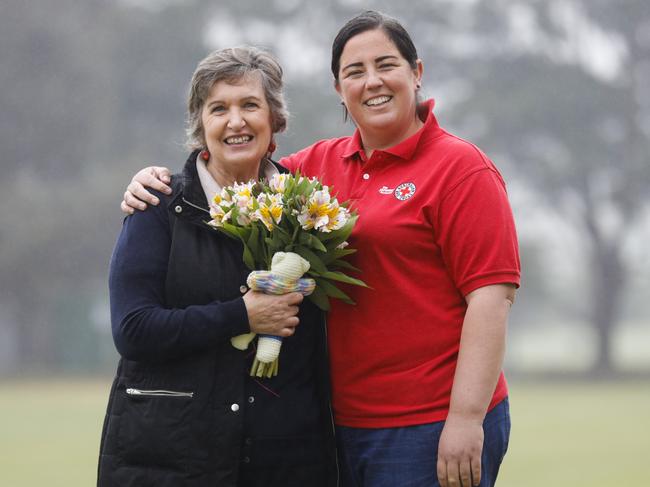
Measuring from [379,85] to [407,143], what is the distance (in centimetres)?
26

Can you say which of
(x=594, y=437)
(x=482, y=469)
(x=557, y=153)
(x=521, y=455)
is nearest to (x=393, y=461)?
(x=482, y=469)

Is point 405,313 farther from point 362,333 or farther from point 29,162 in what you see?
point 29,162

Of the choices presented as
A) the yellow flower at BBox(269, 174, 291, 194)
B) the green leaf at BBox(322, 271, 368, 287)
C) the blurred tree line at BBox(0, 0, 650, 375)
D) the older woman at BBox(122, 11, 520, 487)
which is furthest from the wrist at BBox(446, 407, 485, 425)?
the blurred tree line at BBox(0, 0, 650, 375)

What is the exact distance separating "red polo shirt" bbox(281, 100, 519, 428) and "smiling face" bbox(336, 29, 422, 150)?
0.34ft

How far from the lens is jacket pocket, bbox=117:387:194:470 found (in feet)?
12.8

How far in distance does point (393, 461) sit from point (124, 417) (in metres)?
1.04

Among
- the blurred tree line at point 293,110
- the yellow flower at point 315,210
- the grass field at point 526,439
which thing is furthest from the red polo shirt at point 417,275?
the blurred tree line at point 293,110

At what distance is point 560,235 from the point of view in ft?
138

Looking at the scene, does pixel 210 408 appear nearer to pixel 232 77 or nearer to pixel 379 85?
pixel 232 77

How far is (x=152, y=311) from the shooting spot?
12.8ft

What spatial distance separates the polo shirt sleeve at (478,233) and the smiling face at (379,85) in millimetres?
441

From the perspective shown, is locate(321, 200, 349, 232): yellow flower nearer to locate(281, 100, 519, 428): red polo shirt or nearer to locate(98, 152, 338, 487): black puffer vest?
locate(281, 100, 519, 428): red polo shirt

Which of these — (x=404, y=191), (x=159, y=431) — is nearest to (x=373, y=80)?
(x=404, y=191)

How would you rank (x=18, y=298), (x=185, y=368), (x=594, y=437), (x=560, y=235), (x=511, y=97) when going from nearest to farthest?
1. (x=185, y=368)
2. (x=594, y=437)
3. (x=18, y=298)
4. (x=511, y=97)
5. (x=560, y=235)
